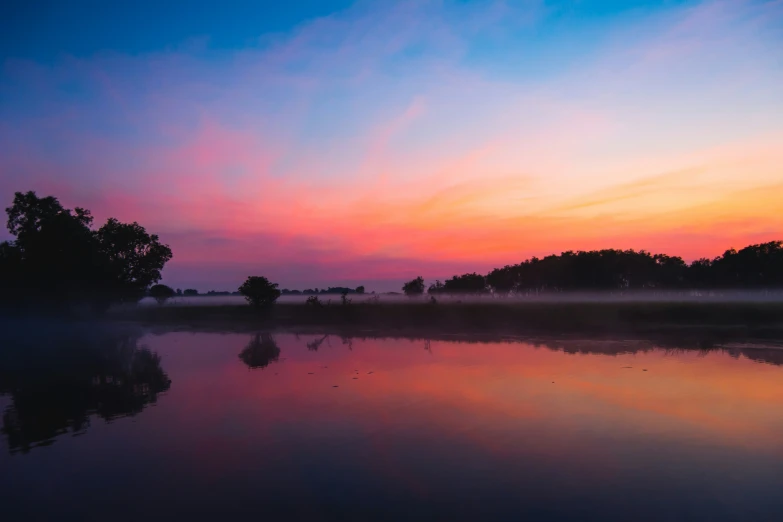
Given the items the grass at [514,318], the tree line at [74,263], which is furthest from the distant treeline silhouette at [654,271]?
the tree line at [74,263]

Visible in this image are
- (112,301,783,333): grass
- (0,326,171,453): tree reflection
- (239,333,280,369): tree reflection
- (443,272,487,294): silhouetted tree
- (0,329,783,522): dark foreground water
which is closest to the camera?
(0,329,783,522): dark foreground water

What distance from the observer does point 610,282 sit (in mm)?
123562

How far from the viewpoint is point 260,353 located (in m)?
35.7

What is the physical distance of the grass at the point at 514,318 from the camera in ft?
169

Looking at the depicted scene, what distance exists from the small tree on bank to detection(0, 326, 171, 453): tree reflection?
2559cm

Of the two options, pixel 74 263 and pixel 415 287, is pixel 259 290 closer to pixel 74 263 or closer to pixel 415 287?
pixel 74 263

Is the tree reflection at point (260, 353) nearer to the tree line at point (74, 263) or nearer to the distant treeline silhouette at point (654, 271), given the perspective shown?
the tree line at point (74, 263)

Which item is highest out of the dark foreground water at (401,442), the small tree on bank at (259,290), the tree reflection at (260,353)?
the small tree on bank at (259,290)

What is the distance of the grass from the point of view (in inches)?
2024

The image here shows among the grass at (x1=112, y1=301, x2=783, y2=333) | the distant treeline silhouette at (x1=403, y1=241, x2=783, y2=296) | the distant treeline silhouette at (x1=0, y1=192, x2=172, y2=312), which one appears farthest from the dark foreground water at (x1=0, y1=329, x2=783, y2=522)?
the distant treeline silhouette at (x1=403, y1=241, x2=783, y2=296)

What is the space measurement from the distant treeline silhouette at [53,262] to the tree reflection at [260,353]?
25.3m

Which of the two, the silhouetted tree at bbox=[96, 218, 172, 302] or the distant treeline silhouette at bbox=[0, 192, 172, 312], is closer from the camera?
the distant treeline silhouette at bbox=[0, 192, 172, 312]

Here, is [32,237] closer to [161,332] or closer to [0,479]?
[161,332]

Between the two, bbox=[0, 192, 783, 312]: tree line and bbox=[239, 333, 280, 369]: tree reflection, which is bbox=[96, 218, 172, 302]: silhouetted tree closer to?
bbox=[0, 192, 783, 312]: tree line
